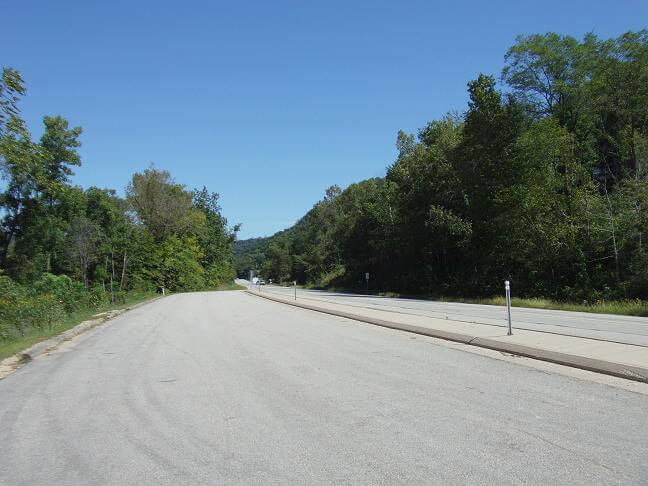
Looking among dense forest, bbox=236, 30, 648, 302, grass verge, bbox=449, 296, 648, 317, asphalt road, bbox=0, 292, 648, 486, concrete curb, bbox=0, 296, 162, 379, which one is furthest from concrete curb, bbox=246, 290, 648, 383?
dense forest, bbox=236, 30, 648, 302

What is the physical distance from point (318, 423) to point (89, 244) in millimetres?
60705

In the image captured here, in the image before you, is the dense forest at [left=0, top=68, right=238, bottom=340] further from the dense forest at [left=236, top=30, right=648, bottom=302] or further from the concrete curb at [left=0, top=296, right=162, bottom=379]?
the dense forest at [left=236, top=30, right=648, bottom=302]

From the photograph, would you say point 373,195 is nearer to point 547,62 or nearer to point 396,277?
point 396,277

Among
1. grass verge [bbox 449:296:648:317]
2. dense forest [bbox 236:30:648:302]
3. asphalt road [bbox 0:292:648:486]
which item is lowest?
asphalt road [bbox 0:292:648:486]

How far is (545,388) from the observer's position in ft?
24.9

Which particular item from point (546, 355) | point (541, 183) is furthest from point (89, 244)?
point (546, 355)

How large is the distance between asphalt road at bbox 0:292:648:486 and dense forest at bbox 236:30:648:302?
24388mm

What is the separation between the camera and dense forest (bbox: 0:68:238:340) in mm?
33884

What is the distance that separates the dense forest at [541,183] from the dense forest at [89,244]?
28206 mm

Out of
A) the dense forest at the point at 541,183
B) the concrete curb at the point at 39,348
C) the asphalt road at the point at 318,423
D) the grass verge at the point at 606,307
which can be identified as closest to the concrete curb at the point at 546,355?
the asphalt road at the point at 318,423

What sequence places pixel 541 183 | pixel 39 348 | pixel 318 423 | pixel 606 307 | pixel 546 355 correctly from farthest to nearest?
1. pixel 541 183
2. pixel 606 307
3. pixel 39 348
4. pixel 546 355
5. pixel 318 423

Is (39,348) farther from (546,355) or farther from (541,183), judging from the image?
(541,183)

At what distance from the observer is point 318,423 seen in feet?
20.4

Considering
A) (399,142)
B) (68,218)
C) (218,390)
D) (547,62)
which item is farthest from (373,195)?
(218,390)
